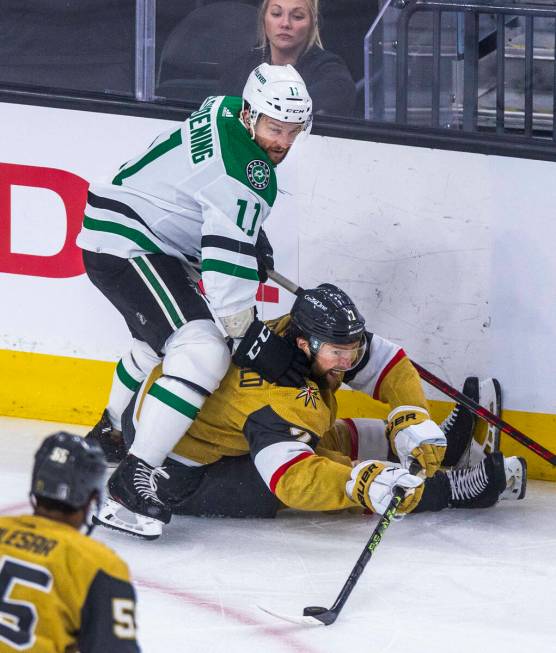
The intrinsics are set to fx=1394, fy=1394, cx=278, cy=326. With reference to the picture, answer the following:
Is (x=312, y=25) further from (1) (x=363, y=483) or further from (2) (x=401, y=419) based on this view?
(1) (x=363, y=483)

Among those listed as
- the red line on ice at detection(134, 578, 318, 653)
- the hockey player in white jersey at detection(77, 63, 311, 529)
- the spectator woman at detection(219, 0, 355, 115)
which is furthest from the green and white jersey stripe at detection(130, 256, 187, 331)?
the spectator woman at detection(219, 0, 355, 115)

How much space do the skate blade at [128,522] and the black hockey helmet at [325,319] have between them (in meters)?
0.58

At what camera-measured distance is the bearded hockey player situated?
3.29m

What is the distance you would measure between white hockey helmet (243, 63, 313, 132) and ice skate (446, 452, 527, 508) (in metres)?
1.03

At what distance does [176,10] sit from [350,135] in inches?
26.6

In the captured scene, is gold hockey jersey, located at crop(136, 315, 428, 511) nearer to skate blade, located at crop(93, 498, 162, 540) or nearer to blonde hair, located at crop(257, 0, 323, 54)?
skate blade, located at crop(93, 498, 162, 540)

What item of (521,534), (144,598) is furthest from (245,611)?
(521,534)

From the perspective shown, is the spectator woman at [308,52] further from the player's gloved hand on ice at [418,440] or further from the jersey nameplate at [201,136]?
the player's gloved hand on ice at [418,440]

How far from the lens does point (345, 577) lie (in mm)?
3281

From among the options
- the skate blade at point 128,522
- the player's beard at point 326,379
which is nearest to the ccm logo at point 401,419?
the player's beard at point 326,379

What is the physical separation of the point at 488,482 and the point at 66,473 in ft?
6.64

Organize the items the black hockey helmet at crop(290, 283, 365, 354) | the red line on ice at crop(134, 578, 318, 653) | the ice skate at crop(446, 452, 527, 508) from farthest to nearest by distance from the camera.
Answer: the ice skate at crop(446, 452, 527, 508) → the black hockey helmet at crop(290, 283, 365, 354) → the red line on ice at crop(134, 578, 318, 653)

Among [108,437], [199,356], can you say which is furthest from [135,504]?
[108,437]

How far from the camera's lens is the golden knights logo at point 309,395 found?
3.43 metres
